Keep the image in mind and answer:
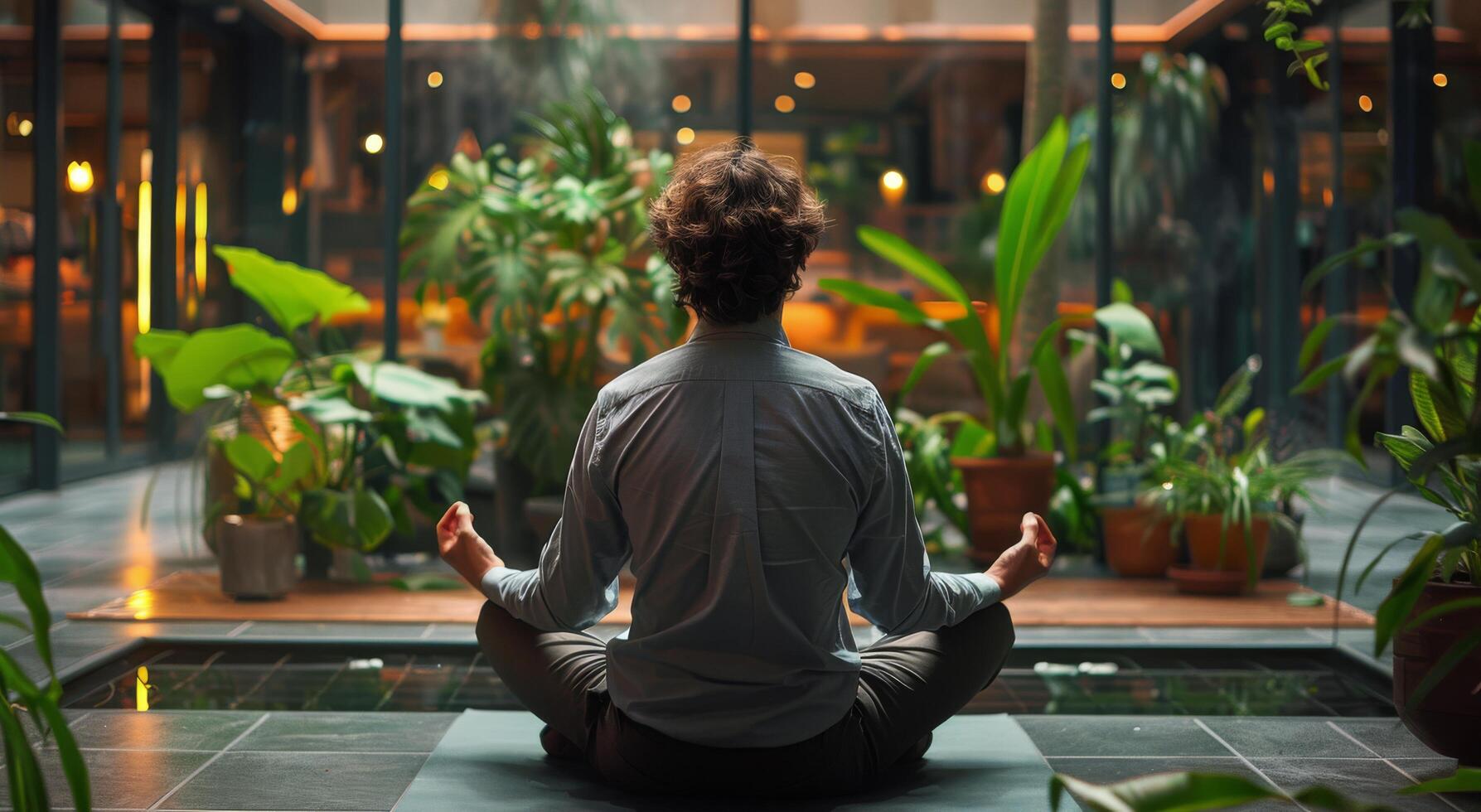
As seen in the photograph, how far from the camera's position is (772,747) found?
180 cm

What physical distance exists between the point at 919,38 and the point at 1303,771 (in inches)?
121

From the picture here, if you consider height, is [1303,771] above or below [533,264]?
below

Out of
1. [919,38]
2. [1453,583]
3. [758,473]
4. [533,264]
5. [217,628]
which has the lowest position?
[217,628]

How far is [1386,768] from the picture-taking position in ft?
7.23

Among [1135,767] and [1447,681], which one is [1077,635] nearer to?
[1135,767]

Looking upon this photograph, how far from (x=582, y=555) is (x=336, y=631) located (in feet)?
5.44

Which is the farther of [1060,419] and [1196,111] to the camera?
[1196,111]

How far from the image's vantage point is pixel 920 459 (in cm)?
421

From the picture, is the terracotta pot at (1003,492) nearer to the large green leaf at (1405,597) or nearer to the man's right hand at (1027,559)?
the man's right hand at (1027,559)

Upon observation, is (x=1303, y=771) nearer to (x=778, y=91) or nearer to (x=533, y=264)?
(x=533, y=264)

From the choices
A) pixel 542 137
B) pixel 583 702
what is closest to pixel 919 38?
pixel 542 137

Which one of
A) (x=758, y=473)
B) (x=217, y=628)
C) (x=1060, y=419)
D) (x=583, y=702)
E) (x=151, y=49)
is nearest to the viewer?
(x=758, y=473)

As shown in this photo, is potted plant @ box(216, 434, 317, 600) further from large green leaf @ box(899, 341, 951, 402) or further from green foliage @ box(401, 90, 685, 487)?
large green leaf @ box(899, 341, 951, 402)

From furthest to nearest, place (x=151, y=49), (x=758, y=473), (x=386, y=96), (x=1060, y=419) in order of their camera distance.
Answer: (x=151, y=49), (x=386, y=96), (x=1060, y=419), (x=758, y=473)
